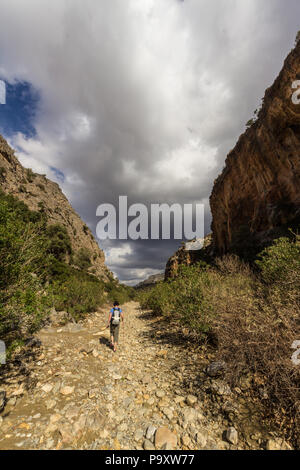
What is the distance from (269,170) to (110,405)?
89.9ft

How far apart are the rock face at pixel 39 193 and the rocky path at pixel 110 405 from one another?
3131 cm

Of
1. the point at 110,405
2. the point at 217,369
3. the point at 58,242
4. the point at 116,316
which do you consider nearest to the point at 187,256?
the point at 58,242

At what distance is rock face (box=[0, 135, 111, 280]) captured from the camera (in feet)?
104

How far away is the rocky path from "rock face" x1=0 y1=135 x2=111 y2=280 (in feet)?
103

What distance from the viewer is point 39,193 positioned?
1537 inches

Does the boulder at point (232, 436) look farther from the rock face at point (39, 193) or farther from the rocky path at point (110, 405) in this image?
the rock face at point (39, 193)

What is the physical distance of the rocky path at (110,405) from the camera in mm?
2557

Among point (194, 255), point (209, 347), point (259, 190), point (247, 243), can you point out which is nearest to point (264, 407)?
point (209, 347)

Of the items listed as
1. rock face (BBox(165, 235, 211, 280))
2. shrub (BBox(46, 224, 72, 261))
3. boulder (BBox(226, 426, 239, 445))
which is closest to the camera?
boulder (BBox(226, 426, 239, 445))

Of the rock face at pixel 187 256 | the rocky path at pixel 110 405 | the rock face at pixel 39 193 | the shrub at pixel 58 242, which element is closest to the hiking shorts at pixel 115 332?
the rocky path at pixel 110 405

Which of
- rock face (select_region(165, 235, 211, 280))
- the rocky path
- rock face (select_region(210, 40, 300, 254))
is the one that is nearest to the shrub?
rock face (select_region(165, 235, 211, 280))

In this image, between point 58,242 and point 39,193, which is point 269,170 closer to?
point 58,242

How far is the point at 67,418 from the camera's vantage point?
9.55ft

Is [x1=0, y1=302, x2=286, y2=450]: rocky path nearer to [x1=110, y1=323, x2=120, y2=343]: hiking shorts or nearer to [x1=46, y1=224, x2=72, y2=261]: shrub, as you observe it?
[x1=110, y1=323, x2=120, y2=343]: hiking shorts
